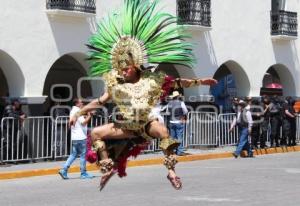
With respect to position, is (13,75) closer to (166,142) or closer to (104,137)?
(104,137)

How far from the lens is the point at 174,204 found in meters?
11.0

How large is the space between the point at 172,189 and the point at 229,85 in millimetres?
14822

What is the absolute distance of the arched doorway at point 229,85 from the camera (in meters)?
26.2

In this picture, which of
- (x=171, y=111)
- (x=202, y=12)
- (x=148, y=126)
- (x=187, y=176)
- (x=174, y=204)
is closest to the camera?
(x=148, y=126)

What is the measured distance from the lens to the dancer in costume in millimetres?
7594

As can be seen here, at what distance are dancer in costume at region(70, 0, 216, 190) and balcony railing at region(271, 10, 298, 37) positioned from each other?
1921 cm

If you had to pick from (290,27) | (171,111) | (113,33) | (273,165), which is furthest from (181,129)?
(113,33)

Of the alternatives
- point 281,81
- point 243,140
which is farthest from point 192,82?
point 281,81

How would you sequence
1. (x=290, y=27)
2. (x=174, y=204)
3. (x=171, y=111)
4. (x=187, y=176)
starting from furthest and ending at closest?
(x=290, y=27) < (x=171, y=111) < (x=187, y=176) < (x=174, y=204)

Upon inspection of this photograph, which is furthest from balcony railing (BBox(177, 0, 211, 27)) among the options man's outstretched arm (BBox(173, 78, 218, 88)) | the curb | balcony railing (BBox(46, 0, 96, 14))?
man's outstretched arm (BBox(173, 78, 218, 88))

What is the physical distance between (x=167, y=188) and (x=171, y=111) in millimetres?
7204

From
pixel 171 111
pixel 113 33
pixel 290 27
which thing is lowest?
pixel 171 111

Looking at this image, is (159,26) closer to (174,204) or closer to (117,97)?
(117,97)

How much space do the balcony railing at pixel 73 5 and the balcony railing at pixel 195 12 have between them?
12.7 feet
